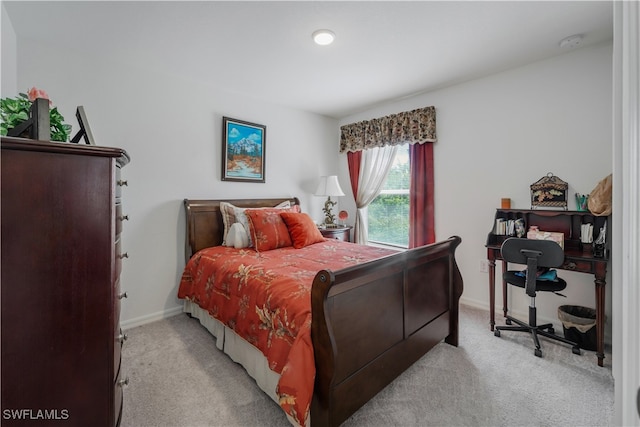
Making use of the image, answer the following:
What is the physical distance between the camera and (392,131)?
3680 millimetres

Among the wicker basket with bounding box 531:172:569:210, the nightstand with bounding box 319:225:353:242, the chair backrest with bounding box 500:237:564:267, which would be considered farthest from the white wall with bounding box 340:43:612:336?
the nightstand with bounding box 319:225:353:242

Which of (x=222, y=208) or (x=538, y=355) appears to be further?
(x=222, y=208)

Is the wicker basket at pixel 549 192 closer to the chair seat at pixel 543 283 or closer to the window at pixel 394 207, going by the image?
the chair seat at pixel 543 283

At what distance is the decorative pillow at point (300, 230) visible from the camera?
2.98 m

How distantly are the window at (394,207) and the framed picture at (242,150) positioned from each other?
173 cm

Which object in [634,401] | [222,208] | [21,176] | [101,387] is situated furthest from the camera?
[222,208]

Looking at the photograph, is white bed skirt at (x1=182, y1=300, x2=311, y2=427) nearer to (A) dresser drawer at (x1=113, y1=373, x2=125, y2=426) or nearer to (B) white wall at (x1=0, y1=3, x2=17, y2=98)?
(A) dresser drawer at (x1=113, y1=373, x2=125, y2=426)

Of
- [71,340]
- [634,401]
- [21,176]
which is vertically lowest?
[71,340]

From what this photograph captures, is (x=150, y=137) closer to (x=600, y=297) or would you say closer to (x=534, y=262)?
(x=534, y=262)

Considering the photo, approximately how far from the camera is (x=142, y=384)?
1838 millimetres

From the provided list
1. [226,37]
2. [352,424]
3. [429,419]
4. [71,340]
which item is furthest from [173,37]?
[429,419]

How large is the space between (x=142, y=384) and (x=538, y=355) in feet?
9.19

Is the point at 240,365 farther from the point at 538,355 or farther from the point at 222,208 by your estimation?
the point at 538,355

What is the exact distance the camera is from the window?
381 centimetres
